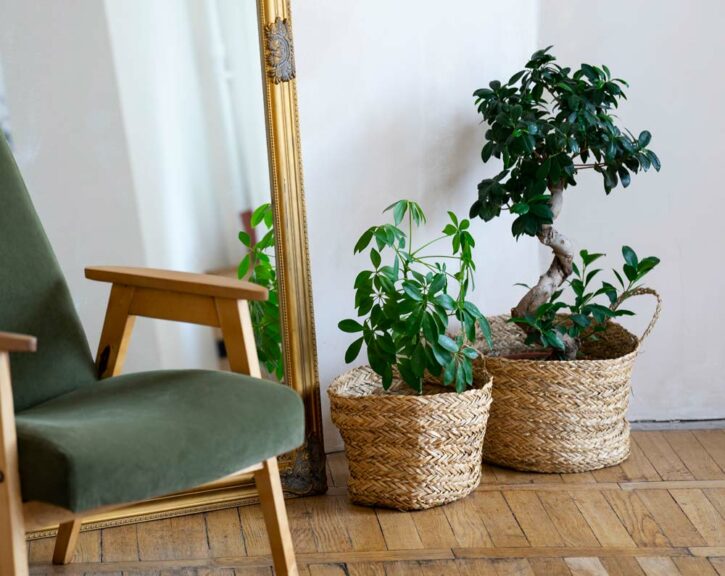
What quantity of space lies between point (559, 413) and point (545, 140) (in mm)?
597

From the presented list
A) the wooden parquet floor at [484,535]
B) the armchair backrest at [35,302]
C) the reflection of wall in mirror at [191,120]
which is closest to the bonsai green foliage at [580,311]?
the wooden parquet floor at [484,535]

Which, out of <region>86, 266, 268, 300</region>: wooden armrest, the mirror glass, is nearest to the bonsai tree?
the mirror glass

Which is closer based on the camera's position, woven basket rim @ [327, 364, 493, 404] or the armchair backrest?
the armchair backrest

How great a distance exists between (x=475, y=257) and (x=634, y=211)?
0.42m

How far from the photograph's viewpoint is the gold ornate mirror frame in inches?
84.4

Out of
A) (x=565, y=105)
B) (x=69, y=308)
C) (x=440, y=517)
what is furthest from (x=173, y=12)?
(x=440, y=517)

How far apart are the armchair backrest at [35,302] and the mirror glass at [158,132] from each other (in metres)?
0.25

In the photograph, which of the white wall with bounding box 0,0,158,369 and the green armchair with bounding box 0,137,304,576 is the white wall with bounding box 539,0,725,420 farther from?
Result: the green armchair with bounding box 0,137,304,576

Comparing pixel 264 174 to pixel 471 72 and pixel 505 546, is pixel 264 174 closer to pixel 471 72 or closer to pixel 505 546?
pixel 471 72

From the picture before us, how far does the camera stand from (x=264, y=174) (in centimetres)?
221

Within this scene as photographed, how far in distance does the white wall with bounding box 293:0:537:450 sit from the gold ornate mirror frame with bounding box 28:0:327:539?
6.9 inches

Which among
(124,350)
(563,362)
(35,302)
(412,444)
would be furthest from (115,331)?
(563,362)

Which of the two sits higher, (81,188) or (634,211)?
(81,188)

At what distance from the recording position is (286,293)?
7.23ft
